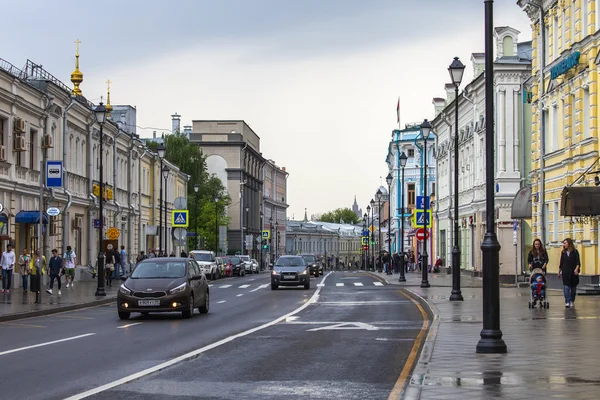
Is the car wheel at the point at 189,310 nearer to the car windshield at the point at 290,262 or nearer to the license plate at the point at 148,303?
the license plate at the point at 148,303

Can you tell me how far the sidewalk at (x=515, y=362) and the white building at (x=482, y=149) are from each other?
102 feet

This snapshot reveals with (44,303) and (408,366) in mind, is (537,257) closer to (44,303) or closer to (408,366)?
(408,366)

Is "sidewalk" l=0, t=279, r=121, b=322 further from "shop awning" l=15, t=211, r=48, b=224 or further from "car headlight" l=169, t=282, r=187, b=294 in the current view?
"car headlight" l=169, t=282, r=187, b=294

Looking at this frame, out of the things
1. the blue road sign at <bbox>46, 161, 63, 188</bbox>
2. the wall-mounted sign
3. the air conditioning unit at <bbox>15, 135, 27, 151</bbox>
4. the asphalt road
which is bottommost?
the asphalt road

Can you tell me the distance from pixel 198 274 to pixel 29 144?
19831 mm

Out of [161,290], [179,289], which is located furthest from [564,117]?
[161,290]

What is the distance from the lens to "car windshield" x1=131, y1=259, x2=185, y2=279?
25797 mm

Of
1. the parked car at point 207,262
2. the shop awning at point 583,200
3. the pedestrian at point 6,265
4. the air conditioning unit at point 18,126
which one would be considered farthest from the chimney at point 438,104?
the pedestrian at point 6,265

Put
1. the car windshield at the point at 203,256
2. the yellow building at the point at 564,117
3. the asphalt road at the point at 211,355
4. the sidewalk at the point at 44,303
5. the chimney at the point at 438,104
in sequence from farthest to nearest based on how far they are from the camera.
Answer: the chimney at the point at 438,104 → the car windshield at the point at 203,256 → the yellow building at the point at 564,117 → the sidewalk at the point at 44,303 → the asphalt road at the point at 211,355

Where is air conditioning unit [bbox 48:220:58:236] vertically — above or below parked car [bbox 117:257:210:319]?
above

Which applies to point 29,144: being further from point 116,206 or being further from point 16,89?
point 116,206

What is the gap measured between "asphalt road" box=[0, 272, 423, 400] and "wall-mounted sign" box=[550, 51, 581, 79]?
1309 centimetres

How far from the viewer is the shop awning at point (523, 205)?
147ft

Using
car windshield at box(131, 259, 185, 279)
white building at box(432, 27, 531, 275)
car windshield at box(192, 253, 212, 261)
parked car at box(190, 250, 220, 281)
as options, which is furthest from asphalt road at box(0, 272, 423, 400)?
car windshield at box(192, 253, 212, 261)
